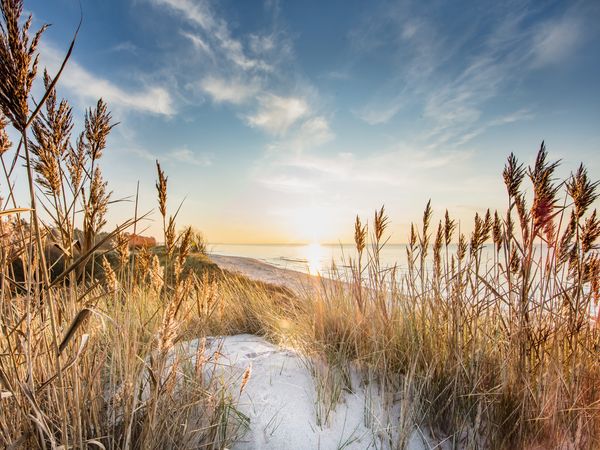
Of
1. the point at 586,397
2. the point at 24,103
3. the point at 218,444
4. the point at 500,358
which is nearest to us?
the point at 24,103

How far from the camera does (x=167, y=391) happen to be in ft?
5.47

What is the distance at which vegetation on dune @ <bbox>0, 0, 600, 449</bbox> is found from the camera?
1.20 meters

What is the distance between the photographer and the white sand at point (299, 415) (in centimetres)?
194

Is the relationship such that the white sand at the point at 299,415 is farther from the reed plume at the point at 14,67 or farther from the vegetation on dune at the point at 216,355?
the reed plume at the point at 14,67

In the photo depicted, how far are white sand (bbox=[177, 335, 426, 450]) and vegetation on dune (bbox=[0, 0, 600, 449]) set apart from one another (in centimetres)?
10

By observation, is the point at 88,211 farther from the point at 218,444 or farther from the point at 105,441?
the point at 218,444

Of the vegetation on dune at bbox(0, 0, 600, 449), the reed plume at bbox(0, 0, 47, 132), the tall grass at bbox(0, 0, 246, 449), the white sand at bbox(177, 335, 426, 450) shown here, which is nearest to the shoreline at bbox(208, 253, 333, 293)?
the vegetation on dune at bbox(0, 0, 600, 449)

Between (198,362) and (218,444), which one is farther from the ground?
(198,362)

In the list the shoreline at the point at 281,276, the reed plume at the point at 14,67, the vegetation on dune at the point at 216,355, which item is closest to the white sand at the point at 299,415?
the vegetation on dune at the point at 216,355

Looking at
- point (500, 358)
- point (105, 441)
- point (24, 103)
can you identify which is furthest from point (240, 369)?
point (24, 103)

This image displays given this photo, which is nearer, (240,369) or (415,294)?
(240,369)

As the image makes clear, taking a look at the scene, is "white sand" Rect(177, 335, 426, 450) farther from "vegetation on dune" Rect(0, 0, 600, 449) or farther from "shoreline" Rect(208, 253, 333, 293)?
"shoreline" Rect(208, 253, 333, 293)

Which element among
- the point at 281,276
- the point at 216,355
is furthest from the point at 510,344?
the point at 281,276

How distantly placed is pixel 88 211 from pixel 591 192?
2749 millimetres
